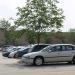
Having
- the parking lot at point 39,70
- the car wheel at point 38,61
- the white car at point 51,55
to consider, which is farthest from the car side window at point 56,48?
the parking lot at point 39,70

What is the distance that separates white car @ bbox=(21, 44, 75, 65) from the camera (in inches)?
856

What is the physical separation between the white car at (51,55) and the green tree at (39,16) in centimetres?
575

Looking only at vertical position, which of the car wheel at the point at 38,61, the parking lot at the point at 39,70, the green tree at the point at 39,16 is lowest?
the parking lot at the point at 39,70

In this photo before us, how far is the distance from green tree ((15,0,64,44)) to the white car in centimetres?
575

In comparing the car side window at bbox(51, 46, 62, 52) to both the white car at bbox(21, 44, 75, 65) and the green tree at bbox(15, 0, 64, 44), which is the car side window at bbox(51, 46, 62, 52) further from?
the green tree at bbox(15, 0, 64, 44)

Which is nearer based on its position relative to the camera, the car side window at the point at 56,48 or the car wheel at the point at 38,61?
the car wheel at the point at 38,61

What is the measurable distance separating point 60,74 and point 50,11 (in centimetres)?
1300

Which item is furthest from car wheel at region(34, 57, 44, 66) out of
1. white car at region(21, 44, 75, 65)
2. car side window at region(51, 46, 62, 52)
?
car side window at region(51, 46, 62, 52)

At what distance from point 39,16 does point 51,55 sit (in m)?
6.80

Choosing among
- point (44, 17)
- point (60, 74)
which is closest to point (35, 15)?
point (44, 17)

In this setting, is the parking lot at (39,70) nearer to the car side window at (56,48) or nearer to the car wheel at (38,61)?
the car wheel at (38,61)

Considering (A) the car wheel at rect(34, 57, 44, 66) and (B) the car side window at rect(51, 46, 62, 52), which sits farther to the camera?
(B) the car side window at rect(51, 46, 62, 52)

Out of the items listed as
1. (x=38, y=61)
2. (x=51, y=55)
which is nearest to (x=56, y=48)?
(x=51, y=55)

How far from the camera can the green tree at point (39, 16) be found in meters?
27.8
